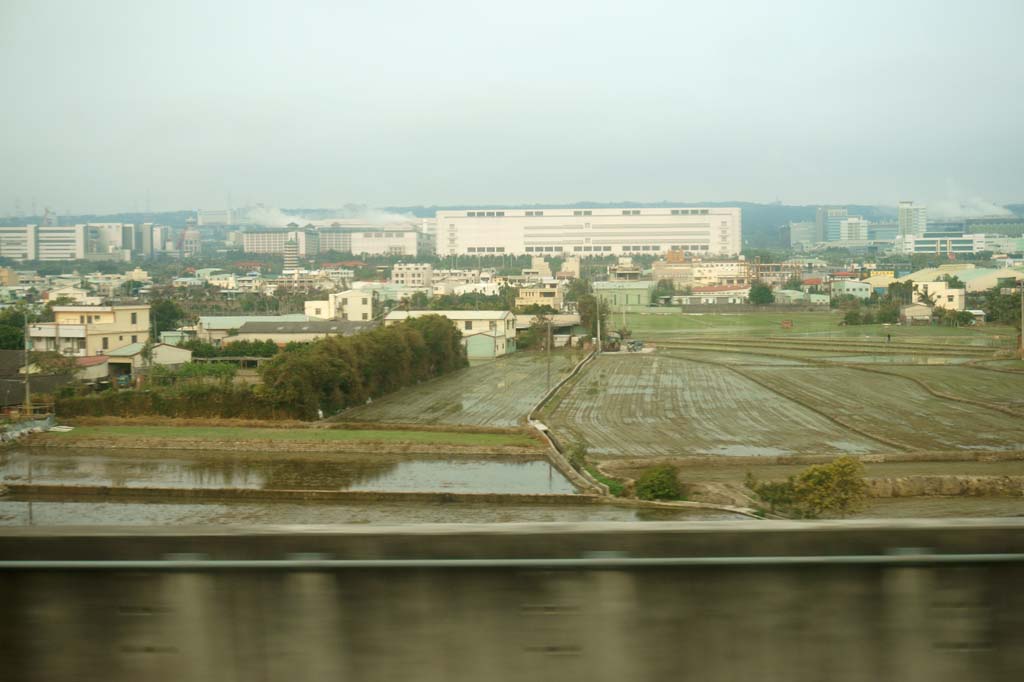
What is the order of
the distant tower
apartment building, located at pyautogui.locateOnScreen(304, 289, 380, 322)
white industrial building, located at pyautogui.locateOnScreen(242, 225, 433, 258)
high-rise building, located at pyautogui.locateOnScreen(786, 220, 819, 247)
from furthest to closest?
high-rise building, located at pyautogui.locateOnScreen(786, 220, 819, 247), white industrial building, located at pyautogui.locateOnScreen(242, 225, 433, 258), the distant tower, apartment building, located at pyautogui.locateOnScreen(304, 289, 380, 322)

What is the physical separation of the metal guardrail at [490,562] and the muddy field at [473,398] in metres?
5.17

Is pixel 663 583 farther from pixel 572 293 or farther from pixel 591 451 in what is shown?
pixel 572 293

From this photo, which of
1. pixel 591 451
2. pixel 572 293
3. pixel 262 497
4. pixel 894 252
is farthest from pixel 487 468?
pixel 894 252

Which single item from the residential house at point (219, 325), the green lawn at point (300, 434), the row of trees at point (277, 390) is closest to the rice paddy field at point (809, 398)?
the green lawn at point (300, 434)

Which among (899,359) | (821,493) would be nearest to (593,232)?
(899,359)

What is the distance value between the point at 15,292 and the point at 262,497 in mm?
8359

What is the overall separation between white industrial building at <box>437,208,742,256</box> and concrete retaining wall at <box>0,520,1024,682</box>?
115ft

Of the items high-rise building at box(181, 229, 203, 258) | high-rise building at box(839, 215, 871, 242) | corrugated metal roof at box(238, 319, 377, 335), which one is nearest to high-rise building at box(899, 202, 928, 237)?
high-rise building at box(839, 215, 871, 242)

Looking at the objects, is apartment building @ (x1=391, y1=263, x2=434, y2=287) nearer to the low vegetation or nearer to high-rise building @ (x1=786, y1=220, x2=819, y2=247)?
the low vegetation

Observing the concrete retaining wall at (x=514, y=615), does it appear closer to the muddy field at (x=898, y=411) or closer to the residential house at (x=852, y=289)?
the muddy field at (x=898, y=411)

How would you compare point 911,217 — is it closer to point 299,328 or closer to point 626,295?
point 626,295

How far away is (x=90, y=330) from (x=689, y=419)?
4.94 metres

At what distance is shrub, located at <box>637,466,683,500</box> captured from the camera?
13.5 feet

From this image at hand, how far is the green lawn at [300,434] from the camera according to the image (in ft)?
18.0
